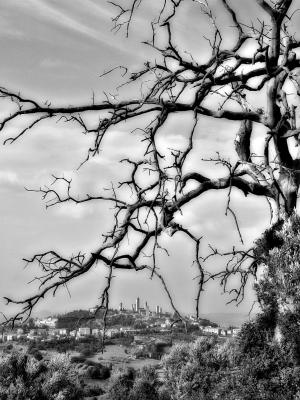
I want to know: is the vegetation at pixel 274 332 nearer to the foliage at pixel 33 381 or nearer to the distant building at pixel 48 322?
the foliage at pixel 33 381

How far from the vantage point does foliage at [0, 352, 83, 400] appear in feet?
139

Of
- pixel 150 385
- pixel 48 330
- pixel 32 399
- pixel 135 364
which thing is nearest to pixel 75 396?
pixel 32 399

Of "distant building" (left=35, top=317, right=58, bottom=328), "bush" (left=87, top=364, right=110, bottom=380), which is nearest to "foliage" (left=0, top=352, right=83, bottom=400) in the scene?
"bush" (left=87, top=364, right=110, bottom=380)

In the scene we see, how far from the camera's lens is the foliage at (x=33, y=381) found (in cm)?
4238

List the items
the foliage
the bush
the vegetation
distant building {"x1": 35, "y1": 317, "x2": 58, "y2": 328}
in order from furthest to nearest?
distant building {"x1": 35, "y1": 317, "x2": 58, "y2": 328} → the bush → the foliage → the vegetation

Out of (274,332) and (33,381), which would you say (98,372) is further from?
(274,332)

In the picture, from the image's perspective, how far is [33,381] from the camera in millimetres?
44406

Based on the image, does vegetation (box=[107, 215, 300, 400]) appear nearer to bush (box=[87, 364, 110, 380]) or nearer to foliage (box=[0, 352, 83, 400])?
foliage (box=[0, 352, 83, 400])

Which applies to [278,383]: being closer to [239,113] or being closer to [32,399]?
[239,113]

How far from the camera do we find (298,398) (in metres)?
7.26

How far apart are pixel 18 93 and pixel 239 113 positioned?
8.60 ft

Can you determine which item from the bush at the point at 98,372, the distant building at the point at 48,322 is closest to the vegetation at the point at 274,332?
the bush at the point at 98,372

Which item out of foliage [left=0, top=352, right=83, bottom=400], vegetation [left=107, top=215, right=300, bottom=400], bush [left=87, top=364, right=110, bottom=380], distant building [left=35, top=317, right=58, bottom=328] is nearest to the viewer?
vegetation [left=107, top=215, right=300, bottom=400]

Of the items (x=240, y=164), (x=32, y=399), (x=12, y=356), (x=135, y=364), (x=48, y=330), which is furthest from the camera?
(x=48, y=330)
